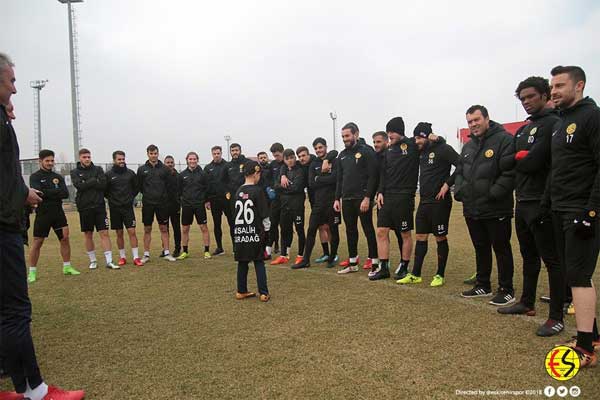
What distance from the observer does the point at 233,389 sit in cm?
301

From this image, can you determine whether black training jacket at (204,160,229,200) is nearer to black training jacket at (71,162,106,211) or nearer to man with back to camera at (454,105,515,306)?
black training jacket at (71,162,106,211)

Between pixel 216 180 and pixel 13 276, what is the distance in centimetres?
692

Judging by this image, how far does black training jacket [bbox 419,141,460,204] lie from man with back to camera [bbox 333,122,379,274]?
0.97 meters

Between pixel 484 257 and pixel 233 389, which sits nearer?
pixel 233 389

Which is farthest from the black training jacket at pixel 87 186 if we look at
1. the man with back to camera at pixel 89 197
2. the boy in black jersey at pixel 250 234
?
the boy in black jersey at pixel 250 234

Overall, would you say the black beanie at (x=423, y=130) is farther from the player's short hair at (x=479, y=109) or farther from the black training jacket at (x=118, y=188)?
the black training jacket at (x=118, y=188)

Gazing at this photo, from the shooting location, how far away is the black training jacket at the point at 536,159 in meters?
4.12

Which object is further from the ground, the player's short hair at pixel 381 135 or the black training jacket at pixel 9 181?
the player's short hair at pixel 381 135

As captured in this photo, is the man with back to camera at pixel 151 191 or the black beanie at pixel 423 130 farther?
the man with back to camera at pixel 151 191

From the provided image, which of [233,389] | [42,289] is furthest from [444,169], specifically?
[42,289]

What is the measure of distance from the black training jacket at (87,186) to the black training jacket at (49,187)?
0.34 metres

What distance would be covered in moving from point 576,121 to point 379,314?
8.86 feet

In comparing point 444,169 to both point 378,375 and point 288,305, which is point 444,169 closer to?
point 288,305

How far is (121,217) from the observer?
8.35m
